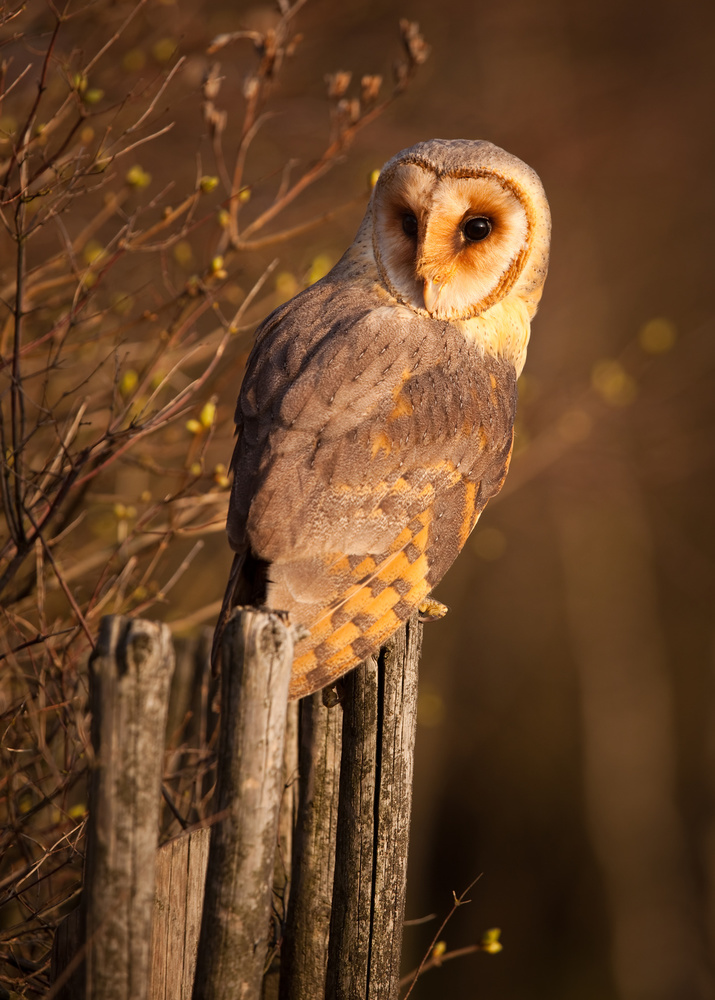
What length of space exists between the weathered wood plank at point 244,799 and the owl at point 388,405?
12.2 inches

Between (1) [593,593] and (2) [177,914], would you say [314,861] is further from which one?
(1) [593,593]

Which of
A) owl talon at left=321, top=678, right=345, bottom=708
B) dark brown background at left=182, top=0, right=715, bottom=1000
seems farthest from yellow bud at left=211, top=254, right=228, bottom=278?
dark brown background at left=182, top=0, right=715, bottom=1000

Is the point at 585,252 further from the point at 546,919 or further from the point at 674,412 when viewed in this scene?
the point at 546,919

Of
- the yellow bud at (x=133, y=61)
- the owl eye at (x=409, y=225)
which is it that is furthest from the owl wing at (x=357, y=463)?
the yellow bud at (x=133, y=61)

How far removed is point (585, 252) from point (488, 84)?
134 cm

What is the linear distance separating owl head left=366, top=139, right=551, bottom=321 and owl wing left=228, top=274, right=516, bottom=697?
85mm

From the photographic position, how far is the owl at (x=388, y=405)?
6.21 feet

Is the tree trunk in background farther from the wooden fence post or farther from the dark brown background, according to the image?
the wooden fence post

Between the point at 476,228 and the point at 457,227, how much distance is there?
0.06 meters

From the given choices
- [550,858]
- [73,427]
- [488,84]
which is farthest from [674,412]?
[73,427]

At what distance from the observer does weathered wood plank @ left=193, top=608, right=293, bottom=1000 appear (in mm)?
1522

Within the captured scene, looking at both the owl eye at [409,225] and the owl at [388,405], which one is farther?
the owl eye at [409,225]

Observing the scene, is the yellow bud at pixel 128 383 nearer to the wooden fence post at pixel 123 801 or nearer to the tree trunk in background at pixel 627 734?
the wooden fence post at pixel 123 801

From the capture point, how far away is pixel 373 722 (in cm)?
204
